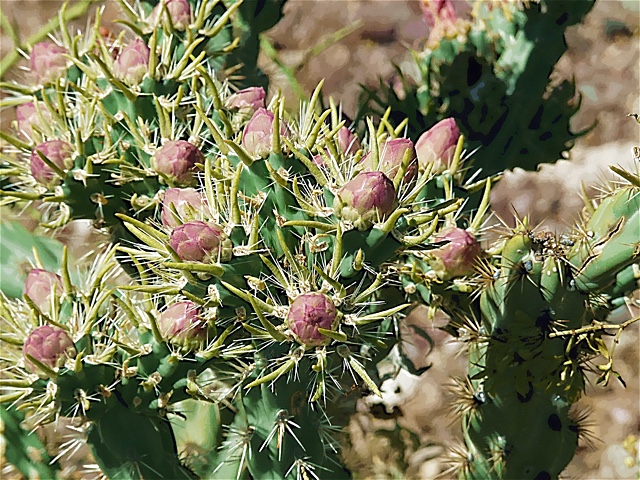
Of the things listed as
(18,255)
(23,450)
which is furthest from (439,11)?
(23,450)

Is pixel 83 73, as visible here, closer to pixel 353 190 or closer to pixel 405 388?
pixel 353 190

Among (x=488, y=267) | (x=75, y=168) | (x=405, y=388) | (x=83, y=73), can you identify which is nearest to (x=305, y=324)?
(x=488, y=267)

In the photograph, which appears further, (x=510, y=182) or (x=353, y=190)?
(x=510, y=182)

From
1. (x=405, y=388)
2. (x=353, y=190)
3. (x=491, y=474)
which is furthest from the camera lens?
(x=405, y=388)

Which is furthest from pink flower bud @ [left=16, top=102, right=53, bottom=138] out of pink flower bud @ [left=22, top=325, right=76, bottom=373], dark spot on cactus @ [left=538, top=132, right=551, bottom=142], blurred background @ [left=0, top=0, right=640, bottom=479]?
blurred background @ [left=0, top=0, right=640, bottom=479]

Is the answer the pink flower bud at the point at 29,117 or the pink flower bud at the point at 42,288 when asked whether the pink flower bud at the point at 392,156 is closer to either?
the pink flower bud at the point at 42,288

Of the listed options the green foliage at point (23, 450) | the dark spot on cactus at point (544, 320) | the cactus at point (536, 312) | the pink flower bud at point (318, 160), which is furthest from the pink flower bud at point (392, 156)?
the green foliage at point (23, 450)

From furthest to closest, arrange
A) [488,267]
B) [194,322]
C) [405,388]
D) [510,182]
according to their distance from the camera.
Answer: [510,182], [405,388], [488,267], [194,322]

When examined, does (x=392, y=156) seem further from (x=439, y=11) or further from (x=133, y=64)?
(x=439, y=11)
